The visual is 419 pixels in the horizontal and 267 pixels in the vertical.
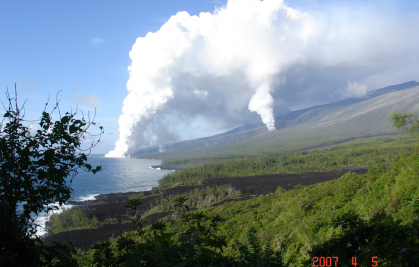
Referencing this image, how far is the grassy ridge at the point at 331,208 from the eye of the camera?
6.96 metres

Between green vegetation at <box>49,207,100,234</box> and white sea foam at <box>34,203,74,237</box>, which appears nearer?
white sea foam at <box>34,203,74,237</box>

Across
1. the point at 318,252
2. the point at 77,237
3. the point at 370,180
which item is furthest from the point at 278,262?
the point at 77,237

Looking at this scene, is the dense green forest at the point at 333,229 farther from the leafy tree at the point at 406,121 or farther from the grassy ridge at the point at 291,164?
the grassy ridge at the point at 291,164

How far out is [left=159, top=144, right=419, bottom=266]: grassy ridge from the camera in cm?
696

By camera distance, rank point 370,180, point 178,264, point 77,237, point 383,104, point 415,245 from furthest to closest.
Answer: point 383,104 < point 77,237 < point 370,180 < point 415,245 < point 178,264

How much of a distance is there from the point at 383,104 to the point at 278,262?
209 m

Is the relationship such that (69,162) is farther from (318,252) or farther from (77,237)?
(77,237)

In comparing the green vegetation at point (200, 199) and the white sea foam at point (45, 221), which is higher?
the white sea foam at point (45, 221)

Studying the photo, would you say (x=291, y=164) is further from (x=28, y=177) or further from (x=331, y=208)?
(x=28, y=177)

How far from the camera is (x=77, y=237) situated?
1838 centimetres
